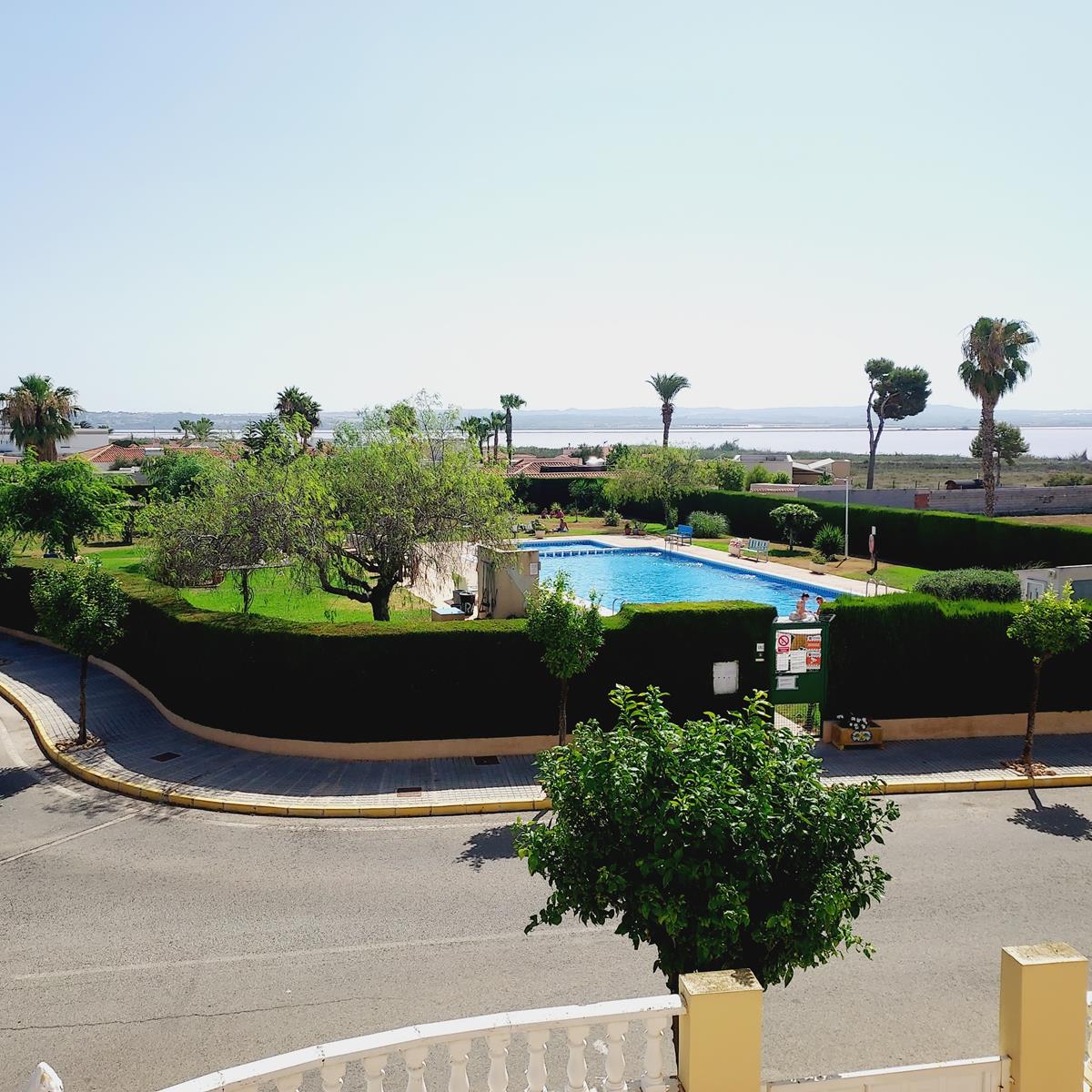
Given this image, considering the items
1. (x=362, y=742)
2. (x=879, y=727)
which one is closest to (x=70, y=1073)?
(x=362, y=742)

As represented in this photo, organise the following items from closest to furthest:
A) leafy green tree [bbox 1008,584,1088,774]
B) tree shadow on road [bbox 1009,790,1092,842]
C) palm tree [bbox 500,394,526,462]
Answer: tree shadow on road [bbox 1009,790,1092,842] < leafy green tree [bbox 1008,584,1088,774] < palm tree [bbox 500,394,526,462]

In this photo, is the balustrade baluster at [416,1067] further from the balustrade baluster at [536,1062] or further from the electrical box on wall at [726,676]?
the electrical box on wall at [726,676]

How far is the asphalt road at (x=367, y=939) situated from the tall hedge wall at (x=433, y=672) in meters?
2.62

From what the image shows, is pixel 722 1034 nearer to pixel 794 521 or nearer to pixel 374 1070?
pixel 374 1070

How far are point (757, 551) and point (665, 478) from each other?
1172 centimetres

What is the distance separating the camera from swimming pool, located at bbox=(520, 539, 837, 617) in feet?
109

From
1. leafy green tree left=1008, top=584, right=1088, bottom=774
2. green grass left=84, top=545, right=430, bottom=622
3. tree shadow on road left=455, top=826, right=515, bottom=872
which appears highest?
leafy green tree left=1008, top=584, right=1088, bottom=774

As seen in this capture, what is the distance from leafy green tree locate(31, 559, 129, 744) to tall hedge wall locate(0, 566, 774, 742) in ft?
4.54

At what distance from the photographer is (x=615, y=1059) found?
5449 millimetres

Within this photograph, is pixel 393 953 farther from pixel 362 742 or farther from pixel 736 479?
pixel 736 479

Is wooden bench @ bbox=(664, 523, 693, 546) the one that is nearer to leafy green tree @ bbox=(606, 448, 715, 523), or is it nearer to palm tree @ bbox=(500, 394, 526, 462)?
leafy green tree @ bbox=(606, 448, 715, 523)

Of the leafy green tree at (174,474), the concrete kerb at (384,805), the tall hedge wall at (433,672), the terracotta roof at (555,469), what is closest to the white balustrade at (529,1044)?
the concrete kerb at (384,805)

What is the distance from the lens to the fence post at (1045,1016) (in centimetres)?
548

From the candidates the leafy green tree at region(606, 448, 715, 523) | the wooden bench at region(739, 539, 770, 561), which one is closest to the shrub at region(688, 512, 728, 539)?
the leafy green tree at region(606, 448, 715, 523)
